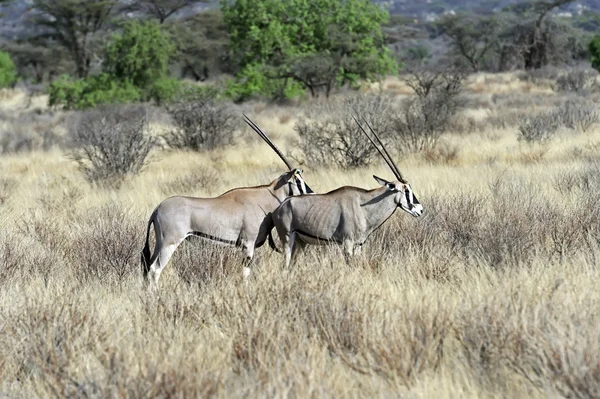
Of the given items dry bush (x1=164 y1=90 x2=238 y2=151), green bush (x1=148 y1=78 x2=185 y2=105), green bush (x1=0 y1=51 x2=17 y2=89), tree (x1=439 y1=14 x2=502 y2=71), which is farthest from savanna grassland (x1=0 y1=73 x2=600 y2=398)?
tree (x1=439 y1=14 x2=502 y2=71)

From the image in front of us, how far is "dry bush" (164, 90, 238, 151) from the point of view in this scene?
18641mm

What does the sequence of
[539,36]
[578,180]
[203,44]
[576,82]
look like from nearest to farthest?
[578,180]
[576,82]
[203,44]
[539,36]

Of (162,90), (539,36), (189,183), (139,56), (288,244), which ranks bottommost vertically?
(539,36)

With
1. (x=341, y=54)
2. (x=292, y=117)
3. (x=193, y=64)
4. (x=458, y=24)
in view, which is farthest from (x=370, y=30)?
(x=458, y=24)

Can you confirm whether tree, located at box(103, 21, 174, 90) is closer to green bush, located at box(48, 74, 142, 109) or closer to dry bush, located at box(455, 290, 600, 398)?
green bush, located at box(48, 74, 142, 109)

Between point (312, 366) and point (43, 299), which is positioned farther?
point (43, 299)

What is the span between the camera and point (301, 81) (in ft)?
109

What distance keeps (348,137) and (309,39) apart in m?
18.5

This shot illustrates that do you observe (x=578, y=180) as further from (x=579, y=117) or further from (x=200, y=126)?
(x=200, y=126)

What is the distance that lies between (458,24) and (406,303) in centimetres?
6141

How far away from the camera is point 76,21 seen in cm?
4897

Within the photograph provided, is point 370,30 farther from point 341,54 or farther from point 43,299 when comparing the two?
point 43,299

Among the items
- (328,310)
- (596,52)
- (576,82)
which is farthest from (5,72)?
(328,310)

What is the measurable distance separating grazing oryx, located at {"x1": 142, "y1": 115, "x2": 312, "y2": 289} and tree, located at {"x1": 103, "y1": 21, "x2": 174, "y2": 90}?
25.2m
